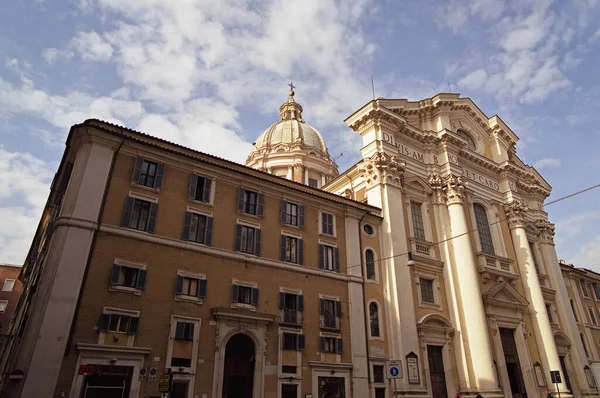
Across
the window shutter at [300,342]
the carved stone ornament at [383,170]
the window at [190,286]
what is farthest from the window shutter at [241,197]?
the carved stone ornament at [383,170]

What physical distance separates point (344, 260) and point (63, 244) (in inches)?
561

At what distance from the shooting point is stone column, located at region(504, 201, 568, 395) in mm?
31141

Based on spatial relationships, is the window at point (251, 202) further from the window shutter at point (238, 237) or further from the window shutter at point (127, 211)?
the window shutter at point (127, 211)

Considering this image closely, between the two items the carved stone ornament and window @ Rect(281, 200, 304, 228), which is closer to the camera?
window @ Rect(281, 200, 304, 228)

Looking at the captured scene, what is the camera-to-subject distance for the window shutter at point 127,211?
18.6m

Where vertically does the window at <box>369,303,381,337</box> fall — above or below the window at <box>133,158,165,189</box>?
below

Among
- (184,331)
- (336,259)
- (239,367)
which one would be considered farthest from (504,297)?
(184,331)

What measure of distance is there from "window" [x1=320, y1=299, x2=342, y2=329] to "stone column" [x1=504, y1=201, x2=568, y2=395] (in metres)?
18.2

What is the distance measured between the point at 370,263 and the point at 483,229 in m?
13.0

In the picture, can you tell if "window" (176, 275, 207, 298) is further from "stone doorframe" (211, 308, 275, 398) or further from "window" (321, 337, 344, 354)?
"window" (321, 337, 344, 354)

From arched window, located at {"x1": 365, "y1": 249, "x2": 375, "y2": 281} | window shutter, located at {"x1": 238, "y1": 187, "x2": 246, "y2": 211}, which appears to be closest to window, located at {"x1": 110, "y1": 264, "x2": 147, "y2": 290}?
window shutter, located at {"x1": 238, "y1": 187, "x2": 246, "y2": 211}

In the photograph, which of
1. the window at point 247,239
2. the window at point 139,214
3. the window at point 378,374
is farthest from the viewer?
the window at point 378,374

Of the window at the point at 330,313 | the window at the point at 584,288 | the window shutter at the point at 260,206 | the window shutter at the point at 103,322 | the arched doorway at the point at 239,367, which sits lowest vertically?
the arched doorway at the point at 239,367

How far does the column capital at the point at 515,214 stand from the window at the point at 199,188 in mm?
26457
